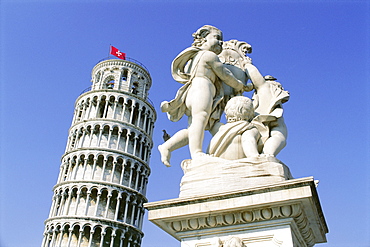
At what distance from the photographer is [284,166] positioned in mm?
3182

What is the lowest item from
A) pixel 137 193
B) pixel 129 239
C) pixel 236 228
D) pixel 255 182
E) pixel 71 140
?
pixel 236 228

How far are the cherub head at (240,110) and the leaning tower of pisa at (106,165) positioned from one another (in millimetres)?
34991

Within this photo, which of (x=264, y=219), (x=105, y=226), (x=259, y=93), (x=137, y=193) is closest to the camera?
(x=264, y=219)

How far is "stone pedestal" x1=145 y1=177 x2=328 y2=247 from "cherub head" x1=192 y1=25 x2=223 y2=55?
73.0 inches

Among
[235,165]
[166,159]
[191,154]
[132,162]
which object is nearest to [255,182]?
[235,165]

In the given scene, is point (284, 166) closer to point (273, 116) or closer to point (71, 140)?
point (273, 116)

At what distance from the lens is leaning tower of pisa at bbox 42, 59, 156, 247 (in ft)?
120

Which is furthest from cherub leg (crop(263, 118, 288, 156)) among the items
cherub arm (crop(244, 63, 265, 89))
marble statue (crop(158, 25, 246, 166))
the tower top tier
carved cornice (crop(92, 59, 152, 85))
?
carved cornice (crop(92, 59, 152, 85))

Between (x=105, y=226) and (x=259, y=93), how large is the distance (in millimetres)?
35014

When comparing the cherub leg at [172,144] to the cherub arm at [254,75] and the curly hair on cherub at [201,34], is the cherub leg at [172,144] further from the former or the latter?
the curly hair on cherub at [201,34]

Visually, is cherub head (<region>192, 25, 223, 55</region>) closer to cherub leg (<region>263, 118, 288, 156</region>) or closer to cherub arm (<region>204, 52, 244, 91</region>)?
cherub arm (<region>204, 52, 244, 91</region>)

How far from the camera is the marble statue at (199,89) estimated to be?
3713 millimetres

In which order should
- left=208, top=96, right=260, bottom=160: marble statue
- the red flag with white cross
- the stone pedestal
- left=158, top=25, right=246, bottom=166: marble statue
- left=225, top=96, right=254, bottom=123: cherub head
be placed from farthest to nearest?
1. the red flag with white cross
2. left=158, top=25, right=246, bottom=166: marble statue
3. left=225, top=96, right=254, bottom=123: cherub head
4. left=208, top=96, right=260, bottom=160: marble statue
5. the stone pedestal

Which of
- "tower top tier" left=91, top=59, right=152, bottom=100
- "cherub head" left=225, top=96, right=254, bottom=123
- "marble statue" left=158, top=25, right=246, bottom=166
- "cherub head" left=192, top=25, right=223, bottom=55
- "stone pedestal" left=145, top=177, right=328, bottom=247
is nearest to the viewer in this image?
"stone pedestal" left=145, top=177, right=328, bottom=247
